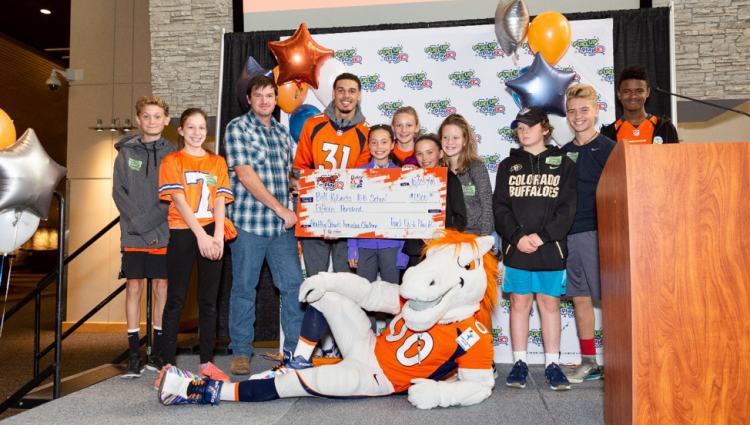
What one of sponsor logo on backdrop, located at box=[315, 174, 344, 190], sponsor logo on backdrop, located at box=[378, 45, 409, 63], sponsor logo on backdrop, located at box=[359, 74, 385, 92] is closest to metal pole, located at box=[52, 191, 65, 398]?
sponsor logo on backdrop, located at box=[315, 174, 344, 190]

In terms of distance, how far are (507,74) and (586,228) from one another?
4.42ft

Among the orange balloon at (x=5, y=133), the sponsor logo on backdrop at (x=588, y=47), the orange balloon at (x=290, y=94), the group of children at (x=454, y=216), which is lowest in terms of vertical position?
the group of children at (x=454, y=216)

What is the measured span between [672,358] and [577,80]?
2.71m

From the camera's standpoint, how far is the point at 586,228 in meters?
3.14

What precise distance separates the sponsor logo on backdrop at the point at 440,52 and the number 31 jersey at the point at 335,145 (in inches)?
34.8

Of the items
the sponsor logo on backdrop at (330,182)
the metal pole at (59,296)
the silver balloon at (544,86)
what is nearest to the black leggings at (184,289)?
the metal pole at (59,296)

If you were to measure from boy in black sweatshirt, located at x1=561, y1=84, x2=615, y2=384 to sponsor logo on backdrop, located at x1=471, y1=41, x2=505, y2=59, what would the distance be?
83 centimetres

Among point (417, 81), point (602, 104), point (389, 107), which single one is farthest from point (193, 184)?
point (602, 104)

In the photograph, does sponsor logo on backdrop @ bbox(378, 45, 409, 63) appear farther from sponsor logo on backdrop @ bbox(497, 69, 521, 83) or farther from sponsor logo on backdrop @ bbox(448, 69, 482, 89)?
sponsor logo on backdrop @ bbox(497, 69, 521, 83)

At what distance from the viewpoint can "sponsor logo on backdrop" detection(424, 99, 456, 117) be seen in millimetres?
3904

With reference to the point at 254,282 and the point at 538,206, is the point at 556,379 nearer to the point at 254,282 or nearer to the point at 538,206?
the point at 538,206

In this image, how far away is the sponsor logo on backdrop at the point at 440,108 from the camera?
154 inches

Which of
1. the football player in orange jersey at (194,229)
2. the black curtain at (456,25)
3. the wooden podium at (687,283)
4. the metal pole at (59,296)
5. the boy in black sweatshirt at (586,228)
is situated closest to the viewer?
the wooden podium at (687,283)

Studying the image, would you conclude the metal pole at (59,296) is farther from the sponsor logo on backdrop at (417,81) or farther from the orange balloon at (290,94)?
the sponsor logo on backdrop at (417,81)
